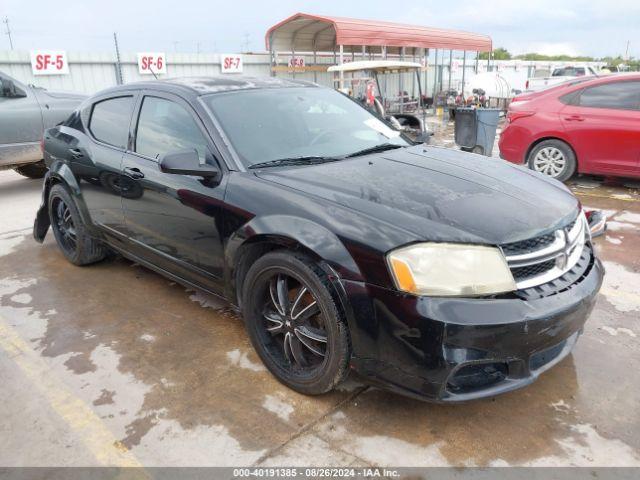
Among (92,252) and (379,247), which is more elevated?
(379,247)

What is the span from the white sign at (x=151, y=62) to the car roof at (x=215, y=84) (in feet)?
40.3

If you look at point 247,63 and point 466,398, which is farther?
point 247,63

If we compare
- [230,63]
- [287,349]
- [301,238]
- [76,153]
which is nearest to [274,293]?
[287,349]

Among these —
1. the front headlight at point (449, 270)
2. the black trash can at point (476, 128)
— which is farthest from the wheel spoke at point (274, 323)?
the black trash can at point (476, 128)

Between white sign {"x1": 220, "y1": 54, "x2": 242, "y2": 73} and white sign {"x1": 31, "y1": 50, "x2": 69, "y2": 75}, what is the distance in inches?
187

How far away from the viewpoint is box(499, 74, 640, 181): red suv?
6.36 m

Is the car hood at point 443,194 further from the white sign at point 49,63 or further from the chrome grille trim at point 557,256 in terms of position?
the white sign at point 49,63

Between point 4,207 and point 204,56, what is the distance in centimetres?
1069

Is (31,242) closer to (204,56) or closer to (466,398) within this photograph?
(466,398)

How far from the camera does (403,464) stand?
7.22 ft

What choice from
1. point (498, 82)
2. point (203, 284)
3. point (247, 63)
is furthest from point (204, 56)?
point (203, 284)

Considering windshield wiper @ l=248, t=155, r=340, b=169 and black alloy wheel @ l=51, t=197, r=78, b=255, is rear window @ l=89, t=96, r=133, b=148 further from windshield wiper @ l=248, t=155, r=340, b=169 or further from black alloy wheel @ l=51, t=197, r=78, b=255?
windshield wiper @ l=248, t=155, r=340, b=169

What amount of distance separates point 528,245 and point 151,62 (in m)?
14.9

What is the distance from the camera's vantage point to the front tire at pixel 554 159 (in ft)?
22.7
